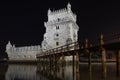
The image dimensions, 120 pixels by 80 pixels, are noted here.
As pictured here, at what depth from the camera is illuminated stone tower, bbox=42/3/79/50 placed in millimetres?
70875

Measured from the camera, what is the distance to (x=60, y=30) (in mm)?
72750

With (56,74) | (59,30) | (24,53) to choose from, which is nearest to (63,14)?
(59,30)

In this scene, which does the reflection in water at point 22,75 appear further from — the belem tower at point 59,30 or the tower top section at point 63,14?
the tower top section at point 63,14

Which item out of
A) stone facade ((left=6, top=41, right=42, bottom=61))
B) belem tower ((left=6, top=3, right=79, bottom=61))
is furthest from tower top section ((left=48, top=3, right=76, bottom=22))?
stone facade ((left=6, top=41, right=42, bottom=61))

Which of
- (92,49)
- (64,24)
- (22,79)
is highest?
(64,24)

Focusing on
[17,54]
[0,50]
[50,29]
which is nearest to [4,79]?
[50,29]

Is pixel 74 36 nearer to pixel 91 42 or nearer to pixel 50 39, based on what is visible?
pixel 50 39

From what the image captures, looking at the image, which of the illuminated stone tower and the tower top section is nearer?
the illuminated stone tower

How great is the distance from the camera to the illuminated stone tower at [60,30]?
70875 mm

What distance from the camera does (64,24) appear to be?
7206cm

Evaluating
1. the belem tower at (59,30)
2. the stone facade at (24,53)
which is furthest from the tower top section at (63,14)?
the stone facade at (24,53)

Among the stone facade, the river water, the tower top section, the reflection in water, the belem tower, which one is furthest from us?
the stone facade

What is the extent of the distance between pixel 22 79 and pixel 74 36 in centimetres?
5359

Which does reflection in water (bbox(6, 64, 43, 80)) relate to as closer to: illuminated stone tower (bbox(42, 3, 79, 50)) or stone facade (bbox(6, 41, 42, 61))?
illuminated stone tower (bbox(42, 3, 79, 50))
